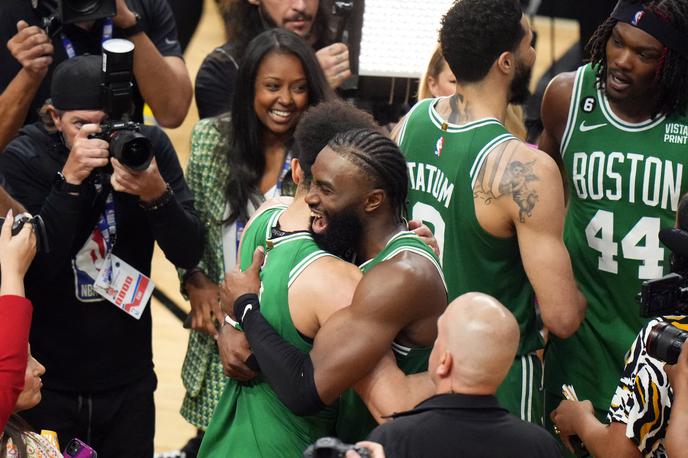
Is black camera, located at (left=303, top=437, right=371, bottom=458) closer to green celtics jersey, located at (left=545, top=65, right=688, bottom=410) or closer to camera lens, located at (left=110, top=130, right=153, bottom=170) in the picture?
camera lens, located at (left=110, top=130, right=153, bottom=170)

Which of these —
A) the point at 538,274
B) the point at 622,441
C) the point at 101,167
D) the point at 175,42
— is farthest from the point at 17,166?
the point at 622,441

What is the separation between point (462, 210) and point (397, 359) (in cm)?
80

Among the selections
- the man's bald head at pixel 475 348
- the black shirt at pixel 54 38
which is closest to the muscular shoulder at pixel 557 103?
the black shirt at pixel 54 38

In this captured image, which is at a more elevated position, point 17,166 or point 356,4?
point 356,4

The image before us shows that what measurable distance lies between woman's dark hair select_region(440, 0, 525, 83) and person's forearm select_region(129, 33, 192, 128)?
133cm

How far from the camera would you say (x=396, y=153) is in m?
3.02

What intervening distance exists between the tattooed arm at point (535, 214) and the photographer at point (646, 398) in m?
0.56

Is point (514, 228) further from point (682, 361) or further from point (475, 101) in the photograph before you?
point (682, 361)

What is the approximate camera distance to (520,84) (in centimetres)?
370

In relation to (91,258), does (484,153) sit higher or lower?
higher

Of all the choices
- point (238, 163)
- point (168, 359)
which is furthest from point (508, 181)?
point (168, 359)

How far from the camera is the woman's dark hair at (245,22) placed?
4746 mm

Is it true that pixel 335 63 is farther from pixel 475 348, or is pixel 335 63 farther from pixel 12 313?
pixel 475 348

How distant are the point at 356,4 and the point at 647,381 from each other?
2.23 metres
